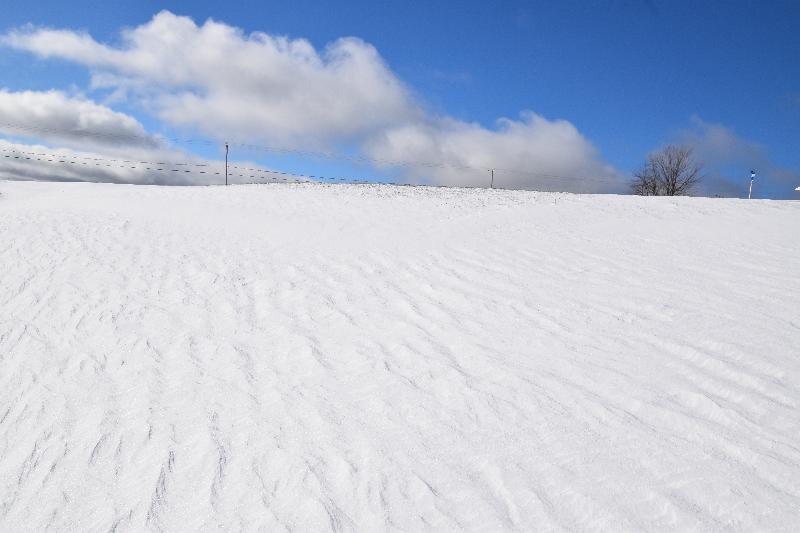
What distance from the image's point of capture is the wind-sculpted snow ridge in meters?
3.26

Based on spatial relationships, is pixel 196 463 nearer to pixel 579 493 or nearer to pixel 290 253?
pixel 579 493

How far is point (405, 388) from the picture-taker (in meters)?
4.68

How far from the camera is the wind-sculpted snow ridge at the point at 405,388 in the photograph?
10.7 ft

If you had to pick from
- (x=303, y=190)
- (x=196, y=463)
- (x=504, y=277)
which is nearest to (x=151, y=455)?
(x=196, y=463)

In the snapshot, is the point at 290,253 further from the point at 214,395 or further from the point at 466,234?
the point at 214,395

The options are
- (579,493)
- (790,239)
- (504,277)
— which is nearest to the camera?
(579,493)

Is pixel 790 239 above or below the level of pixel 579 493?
above

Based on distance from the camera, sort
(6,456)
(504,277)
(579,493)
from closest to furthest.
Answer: (579,493) < (6,456) < (504,277)

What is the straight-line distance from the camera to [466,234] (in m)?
11.5

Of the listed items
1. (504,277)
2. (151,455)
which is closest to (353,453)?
(151,455)

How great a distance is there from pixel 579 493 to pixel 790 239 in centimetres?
977

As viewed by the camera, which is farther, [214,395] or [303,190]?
[303,190]

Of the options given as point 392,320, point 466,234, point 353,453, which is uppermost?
point 466,234

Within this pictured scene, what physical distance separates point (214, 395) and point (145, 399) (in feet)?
2.23
